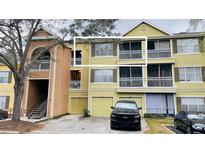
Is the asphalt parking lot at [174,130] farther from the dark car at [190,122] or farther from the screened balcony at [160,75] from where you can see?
the screened balcony at [160,75]

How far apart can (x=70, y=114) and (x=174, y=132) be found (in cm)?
358

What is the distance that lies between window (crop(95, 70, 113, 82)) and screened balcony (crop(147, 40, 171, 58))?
1.93m

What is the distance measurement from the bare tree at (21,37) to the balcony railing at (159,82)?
98.5 inches

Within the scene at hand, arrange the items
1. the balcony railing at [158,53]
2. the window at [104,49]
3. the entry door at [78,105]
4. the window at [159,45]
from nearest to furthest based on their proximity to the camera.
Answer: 1. the entry door at [78,105]
2. the window at [104,49]
3. the window at [159,45]
4. the balcony railing at [158,53]

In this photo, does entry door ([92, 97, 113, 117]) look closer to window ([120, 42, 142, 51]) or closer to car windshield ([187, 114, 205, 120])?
window ([120, 42, 142, 51])

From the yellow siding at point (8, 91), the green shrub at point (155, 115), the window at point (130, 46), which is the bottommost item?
the green shrub at point (155, 115)

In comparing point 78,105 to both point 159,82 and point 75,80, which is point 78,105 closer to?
point 75,80

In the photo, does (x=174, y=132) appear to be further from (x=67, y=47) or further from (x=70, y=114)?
(x=67, y=47)

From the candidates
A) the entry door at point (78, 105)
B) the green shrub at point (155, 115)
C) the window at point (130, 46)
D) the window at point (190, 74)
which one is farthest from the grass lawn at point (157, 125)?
the window at point (130, 46)

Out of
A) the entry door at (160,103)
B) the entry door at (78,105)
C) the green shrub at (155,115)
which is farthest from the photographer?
the entry door at (78,105)

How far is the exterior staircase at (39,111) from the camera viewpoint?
21.6 feet

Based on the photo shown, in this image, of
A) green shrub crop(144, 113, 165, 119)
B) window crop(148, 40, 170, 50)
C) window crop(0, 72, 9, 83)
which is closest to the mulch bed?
window crop(0, 72, 9, 83)

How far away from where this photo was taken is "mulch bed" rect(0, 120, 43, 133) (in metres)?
5.23
